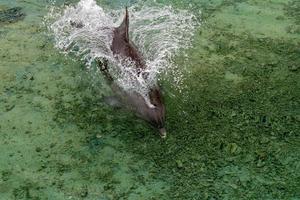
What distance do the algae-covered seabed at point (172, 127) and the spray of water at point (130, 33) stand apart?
0.16 metres

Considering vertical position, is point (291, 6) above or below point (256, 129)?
above

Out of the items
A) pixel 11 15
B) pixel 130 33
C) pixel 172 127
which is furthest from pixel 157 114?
pixel 11 15

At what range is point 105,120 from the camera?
5336 millimetres

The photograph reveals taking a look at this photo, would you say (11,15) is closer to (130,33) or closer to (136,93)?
(130,33)

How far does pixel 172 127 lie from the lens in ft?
17.1

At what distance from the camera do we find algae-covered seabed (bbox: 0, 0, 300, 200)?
4691 millimetres

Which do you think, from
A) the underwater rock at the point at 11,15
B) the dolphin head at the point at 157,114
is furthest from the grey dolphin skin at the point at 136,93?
the underwater rock at the point at 11,15

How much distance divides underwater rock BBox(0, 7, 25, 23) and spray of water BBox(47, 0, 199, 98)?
0.40 metres

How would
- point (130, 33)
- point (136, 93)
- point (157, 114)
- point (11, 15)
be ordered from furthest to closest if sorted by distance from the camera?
point (11, 15) < point (130, 33) < point (136, 93) < point (157, 114)

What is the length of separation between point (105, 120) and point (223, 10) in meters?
2.59

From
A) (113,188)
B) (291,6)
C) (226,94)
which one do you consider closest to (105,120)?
(113,188)

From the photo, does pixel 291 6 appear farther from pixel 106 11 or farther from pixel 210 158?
pixel 210 158

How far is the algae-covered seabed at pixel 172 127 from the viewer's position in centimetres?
469

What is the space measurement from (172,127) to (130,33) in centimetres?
158
